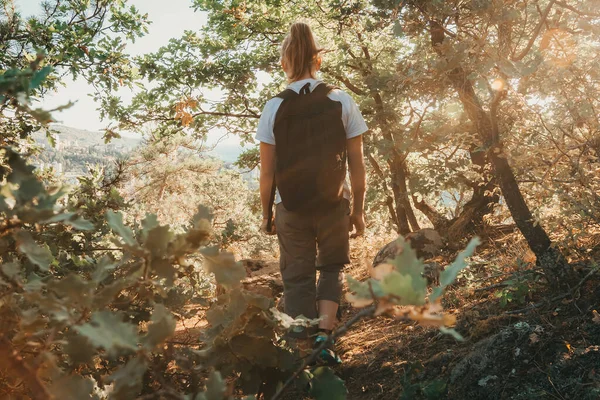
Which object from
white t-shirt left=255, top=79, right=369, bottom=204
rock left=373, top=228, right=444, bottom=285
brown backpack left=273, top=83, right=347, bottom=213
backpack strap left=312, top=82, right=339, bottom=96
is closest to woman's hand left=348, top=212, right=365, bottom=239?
brown backpack left=273, top=83, right=347, bottom=213

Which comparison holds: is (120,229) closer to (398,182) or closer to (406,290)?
(406,290)

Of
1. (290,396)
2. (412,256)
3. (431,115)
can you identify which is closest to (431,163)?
(431,115)

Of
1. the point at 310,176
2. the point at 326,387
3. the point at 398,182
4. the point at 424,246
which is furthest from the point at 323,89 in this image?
the point at 398,182

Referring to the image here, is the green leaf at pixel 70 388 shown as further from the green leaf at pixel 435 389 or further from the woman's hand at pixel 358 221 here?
the woman's hand at pixel 358 221

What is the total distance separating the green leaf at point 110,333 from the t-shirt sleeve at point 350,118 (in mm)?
2472

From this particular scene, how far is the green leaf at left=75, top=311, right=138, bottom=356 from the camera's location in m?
0.67

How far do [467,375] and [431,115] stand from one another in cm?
506

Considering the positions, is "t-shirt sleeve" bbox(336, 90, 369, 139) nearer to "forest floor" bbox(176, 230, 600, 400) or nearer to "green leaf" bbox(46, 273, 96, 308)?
"forest floor" bbox(176, 230, 600, 400)

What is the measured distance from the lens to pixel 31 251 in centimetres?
83

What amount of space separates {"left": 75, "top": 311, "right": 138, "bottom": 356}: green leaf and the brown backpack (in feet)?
7.12

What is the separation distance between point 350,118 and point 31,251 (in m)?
2.43

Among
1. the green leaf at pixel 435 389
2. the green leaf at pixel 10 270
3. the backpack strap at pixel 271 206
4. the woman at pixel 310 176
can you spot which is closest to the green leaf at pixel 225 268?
the green leaf at pixel 10 270

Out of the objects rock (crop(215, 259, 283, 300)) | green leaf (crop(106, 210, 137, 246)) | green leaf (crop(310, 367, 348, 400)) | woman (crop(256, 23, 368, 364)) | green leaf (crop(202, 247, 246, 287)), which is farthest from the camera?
rock (crop(215, 259, 283, 300))

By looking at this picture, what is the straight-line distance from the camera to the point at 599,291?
7.89 feet
